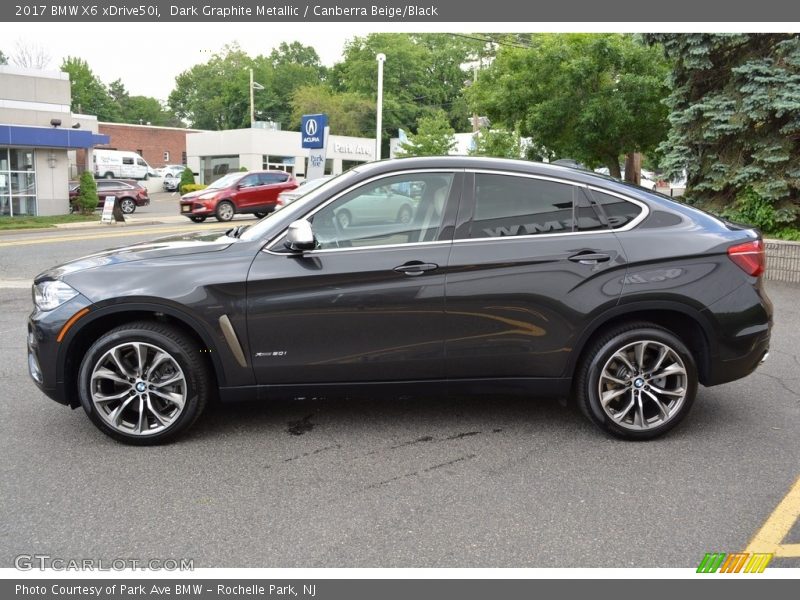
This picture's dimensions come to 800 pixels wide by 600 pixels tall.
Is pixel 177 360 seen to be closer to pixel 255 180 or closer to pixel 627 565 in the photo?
pixel 627 565

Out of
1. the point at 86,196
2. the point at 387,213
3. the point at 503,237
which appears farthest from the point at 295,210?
the point at 86,196

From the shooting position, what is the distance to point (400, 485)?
401 centimetres

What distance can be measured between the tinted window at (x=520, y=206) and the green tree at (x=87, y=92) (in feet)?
352

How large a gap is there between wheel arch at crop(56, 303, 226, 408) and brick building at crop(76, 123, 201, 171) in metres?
61.8

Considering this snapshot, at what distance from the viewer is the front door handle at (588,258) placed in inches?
178

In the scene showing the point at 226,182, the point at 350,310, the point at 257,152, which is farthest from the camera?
the point at 257,152

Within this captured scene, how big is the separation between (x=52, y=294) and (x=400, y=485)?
2.43 m

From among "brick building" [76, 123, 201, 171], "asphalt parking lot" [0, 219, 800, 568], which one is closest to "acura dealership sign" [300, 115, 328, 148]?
"asphalt parking lot" [0, 219, 800, 568]

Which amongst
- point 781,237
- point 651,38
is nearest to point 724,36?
point 651,38

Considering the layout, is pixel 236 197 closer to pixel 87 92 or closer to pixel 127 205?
pixel 127 205

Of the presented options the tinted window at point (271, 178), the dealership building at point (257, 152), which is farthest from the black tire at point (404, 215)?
the dealership building at point (257, 152)

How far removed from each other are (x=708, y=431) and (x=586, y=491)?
4.62ft

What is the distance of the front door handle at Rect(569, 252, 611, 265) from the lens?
14.9 ft

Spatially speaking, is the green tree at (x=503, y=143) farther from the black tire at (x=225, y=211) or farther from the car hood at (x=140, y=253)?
the car hood at (x=140, y=253)
